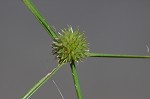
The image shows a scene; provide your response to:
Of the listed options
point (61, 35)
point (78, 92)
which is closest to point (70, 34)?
point (61, 35)

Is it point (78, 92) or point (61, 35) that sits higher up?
point (61, 35)

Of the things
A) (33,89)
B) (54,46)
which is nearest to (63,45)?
(54,46)

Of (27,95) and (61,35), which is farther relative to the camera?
(61,35)

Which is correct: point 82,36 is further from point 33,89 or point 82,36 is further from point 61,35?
point 33,89

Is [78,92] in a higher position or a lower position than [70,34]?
lower

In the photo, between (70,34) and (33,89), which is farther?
(70,34)

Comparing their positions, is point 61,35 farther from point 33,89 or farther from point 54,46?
point 33,89
